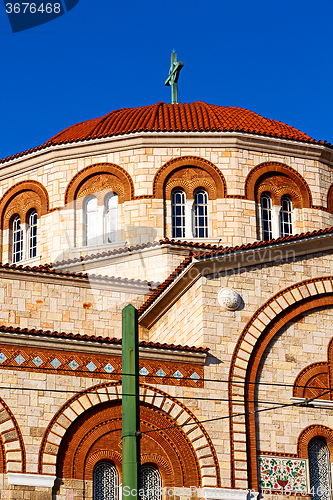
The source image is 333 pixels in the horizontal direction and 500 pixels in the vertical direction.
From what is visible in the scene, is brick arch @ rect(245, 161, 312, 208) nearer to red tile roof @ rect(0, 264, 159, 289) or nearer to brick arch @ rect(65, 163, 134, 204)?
brick arch @ rect(65, 163, 134, 204)

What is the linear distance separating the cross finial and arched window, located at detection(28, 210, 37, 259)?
8.05 metres

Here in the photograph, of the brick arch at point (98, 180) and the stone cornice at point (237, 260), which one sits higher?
the brick arch at point (98, 180)

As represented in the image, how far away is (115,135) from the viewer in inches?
1032

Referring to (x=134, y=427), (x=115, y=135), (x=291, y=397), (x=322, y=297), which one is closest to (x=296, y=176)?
(x=115, y=135)

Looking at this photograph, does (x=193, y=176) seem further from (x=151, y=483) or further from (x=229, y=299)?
(x=151, y=483)

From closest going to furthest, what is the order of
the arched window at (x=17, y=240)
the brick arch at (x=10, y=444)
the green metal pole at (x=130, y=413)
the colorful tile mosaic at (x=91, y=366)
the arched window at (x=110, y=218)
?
the green metal pole at (x=130, y=413) → the brick arch at (x=10, y=444) → the colorful tile mosaic at (x=91, y=366) → the arched window at (x=110, y=218) → the arched window at (x=17, y=240)

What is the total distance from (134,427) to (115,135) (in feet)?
58.7

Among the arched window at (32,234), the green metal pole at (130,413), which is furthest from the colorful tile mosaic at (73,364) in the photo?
the arched window at (32,234)

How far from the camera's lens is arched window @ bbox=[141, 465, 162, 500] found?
17.0 meters

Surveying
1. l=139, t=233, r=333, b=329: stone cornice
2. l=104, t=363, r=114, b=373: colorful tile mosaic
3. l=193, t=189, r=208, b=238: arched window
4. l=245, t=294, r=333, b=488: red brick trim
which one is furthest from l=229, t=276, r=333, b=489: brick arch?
l=193, t=189, r=208, b=238: arched window

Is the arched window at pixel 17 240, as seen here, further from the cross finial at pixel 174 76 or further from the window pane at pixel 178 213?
the cross finial at pixel 174 76

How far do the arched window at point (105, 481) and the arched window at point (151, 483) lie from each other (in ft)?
1.89

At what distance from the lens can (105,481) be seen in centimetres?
1681

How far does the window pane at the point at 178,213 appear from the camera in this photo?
25.4m
